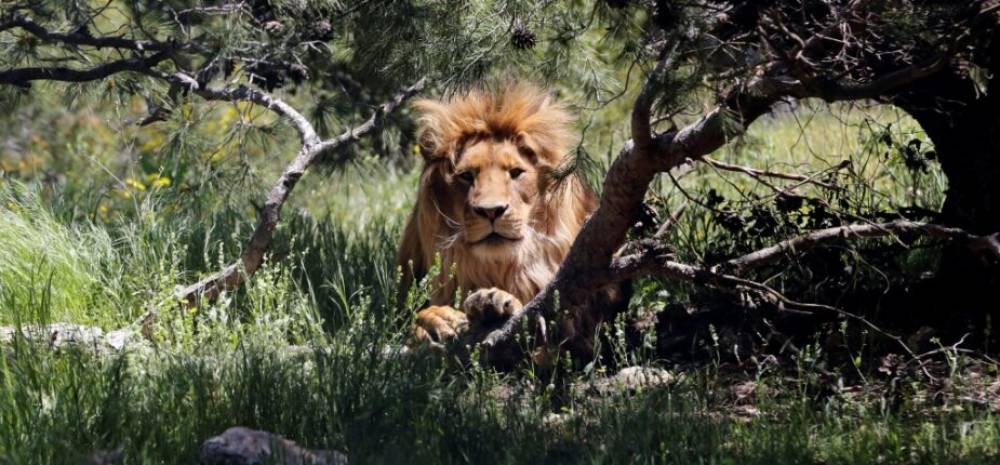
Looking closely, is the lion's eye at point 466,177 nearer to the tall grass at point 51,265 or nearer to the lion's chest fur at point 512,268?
the lion's chest fur at point 512,268

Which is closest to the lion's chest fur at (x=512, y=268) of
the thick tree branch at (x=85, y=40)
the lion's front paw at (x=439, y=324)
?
the lion's front paw at (x=439, y=324)

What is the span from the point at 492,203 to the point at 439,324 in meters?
0.59

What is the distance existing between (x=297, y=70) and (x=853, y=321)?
9.05ft

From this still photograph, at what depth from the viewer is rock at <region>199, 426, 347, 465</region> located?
13.5 feet

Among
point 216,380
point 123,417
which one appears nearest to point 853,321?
point 216,380

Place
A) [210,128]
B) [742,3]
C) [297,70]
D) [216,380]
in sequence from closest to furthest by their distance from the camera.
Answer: [742,3]
[216,380]
[297,70]
[210,128]

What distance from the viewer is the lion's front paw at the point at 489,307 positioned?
606 cm

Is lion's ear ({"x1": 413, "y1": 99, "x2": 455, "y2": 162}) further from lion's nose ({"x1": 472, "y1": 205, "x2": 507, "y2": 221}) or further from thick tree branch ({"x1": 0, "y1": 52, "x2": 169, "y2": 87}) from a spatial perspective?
thick tree branch ({"x1": 0, "y1": 52, "x2": 169, "y2": 87})

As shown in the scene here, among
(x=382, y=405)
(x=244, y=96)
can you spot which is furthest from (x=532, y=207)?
(x=382, y=405)

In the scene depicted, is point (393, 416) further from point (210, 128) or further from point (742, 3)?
point (210, 128)

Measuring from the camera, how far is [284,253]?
7.57m

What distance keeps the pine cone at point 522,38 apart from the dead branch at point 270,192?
1096mm

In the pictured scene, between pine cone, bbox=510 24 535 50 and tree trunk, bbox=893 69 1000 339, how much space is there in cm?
149

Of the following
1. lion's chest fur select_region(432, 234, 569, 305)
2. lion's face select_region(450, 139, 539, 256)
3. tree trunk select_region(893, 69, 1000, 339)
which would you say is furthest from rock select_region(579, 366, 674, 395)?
tree trunk select_region(893, 69, 1000, 339)
